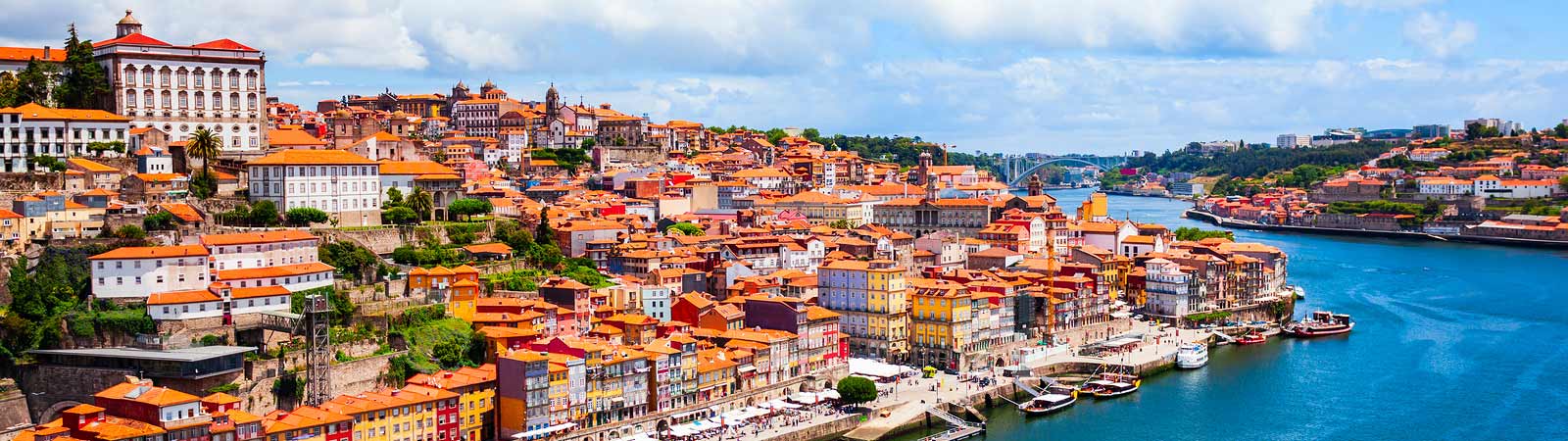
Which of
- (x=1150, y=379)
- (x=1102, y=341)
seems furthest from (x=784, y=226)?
(x=1150, y=379)

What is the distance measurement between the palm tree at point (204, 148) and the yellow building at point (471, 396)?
10736mm

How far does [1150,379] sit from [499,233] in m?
15.5

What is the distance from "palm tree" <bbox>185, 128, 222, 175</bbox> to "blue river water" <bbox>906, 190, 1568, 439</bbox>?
18.0m

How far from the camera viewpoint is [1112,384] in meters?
34.8

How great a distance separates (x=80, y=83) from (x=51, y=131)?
108 inches

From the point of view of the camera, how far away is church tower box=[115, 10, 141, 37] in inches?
1569

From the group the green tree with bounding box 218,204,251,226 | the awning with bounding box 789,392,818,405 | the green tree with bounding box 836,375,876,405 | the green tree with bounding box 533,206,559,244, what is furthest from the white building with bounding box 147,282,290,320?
the green tree with bounding box 836,375,876,405

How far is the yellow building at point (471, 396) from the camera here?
26844mm

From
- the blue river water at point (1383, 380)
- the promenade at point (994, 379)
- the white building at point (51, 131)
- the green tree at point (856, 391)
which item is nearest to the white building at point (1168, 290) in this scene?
the promenade at point (994, 379)

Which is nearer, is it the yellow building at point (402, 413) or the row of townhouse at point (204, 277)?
the yellow building at point (402, 413)

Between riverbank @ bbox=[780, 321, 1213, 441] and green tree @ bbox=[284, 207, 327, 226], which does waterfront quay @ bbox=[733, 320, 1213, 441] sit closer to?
riverbank @ bbox=[780, 321, 1213, 441]

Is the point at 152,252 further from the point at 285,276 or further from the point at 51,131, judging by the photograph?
the point at 51,131

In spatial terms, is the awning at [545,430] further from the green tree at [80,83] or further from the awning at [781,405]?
the green tree at [80,83]

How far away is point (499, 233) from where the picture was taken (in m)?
37.7
